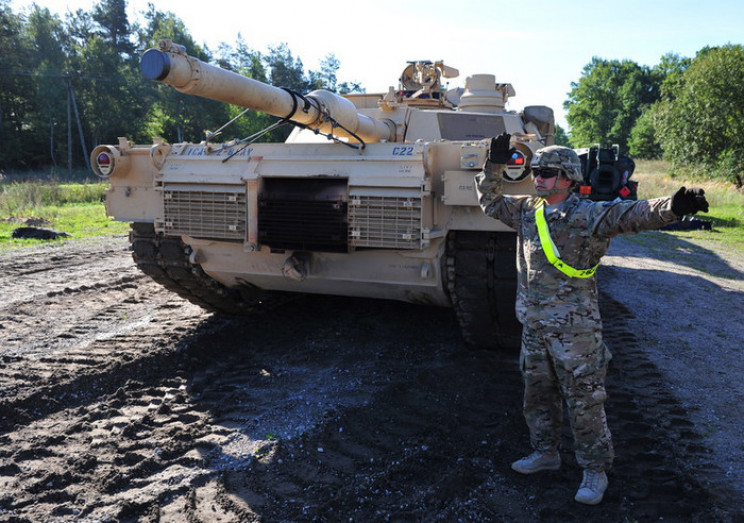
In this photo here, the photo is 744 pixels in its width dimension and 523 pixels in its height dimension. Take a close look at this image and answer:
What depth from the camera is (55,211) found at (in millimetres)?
15750

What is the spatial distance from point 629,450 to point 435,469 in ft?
3.91

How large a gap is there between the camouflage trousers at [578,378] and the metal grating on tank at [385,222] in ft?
4.91

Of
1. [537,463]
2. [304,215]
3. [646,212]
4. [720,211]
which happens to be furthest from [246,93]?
[720,211]

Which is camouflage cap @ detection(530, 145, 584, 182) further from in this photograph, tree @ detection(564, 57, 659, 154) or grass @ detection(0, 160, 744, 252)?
tree @ detection(564, 57, 659, 154)

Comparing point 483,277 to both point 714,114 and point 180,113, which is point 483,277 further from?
point 180,113

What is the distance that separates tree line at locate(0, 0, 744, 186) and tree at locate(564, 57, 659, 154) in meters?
0.13

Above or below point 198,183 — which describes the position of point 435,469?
below

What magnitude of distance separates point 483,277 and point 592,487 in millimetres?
1898

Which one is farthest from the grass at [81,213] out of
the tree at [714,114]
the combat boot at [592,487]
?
the combat boot at [592,487]

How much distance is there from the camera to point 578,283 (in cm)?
313

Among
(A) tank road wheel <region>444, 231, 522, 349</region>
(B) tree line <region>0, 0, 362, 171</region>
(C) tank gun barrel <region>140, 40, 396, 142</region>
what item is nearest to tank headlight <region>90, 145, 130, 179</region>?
(C) tank gun barrel <region>140, 40, 396, 142</region>

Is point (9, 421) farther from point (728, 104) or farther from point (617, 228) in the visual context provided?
point (728, 104)

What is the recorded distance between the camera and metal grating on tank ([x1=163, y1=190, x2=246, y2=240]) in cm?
502

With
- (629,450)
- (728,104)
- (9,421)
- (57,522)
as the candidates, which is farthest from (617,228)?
(728,104)
